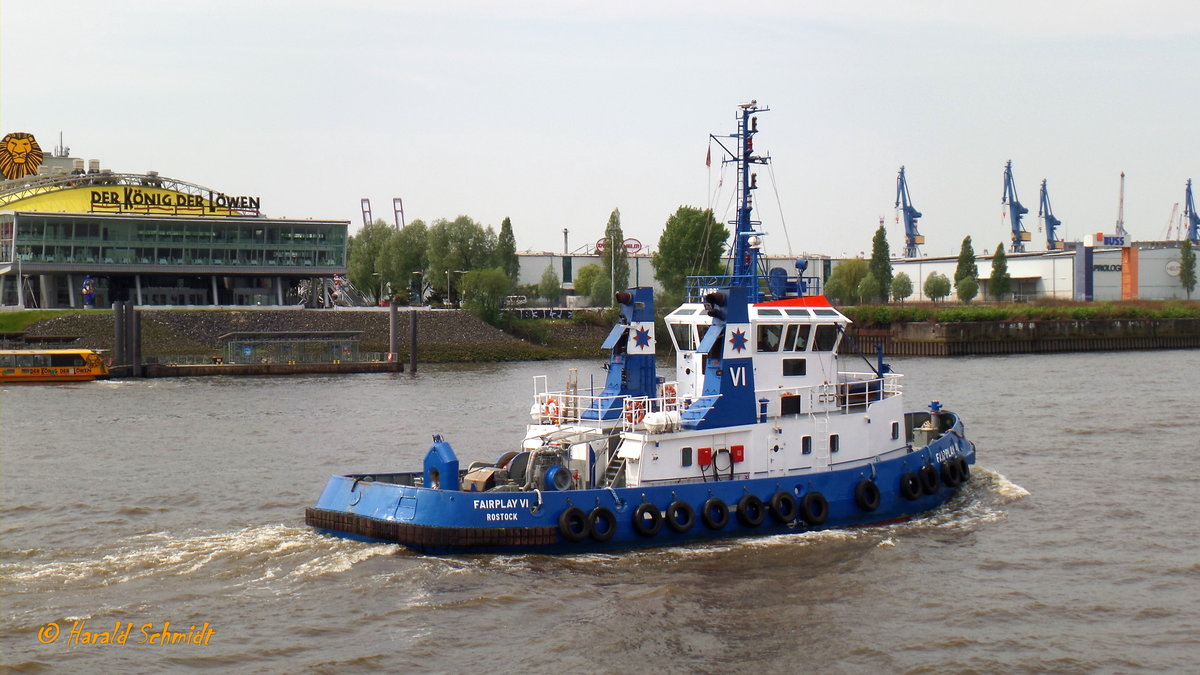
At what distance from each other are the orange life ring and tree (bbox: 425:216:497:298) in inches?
2680

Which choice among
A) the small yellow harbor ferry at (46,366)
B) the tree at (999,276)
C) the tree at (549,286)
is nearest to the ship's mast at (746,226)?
the small yellow harbor ferry at (46,366)

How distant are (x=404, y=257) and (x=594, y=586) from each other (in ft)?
249

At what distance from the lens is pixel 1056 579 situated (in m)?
16.6

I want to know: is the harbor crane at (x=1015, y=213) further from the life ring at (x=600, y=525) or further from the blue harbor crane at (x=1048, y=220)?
the life ring at (x=600, y=525)

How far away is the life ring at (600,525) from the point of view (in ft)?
54.6

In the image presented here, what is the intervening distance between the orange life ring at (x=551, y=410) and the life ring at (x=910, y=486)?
5.99 m

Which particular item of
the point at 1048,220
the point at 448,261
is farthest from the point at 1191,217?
the point at 448,261

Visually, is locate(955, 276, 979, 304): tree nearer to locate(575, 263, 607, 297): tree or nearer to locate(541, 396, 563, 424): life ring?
locate(575, 263, 607, 297): tree

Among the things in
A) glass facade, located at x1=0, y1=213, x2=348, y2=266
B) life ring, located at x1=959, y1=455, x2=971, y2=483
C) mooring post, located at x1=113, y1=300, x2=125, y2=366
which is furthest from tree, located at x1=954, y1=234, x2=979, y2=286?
Result: life ring, located at x1=959, y1=455, x2=971, y2=483

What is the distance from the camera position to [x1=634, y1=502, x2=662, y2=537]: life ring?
1691 centimetres

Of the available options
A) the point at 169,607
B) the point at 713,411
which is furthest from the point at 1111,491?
the point at 169,607

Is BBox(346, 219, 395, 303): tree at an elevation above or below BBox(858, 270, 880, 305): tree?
above

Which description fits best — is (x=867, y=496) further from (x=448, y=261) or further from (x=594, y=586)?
(x=448, y=261)

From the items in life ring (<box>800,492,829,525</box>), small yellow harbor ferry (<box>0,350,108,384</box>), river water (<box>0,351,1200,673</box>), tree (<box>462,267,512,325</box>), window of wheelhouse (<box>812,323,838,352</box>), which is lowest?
river water (<box>0,351,1200,673</box>)
